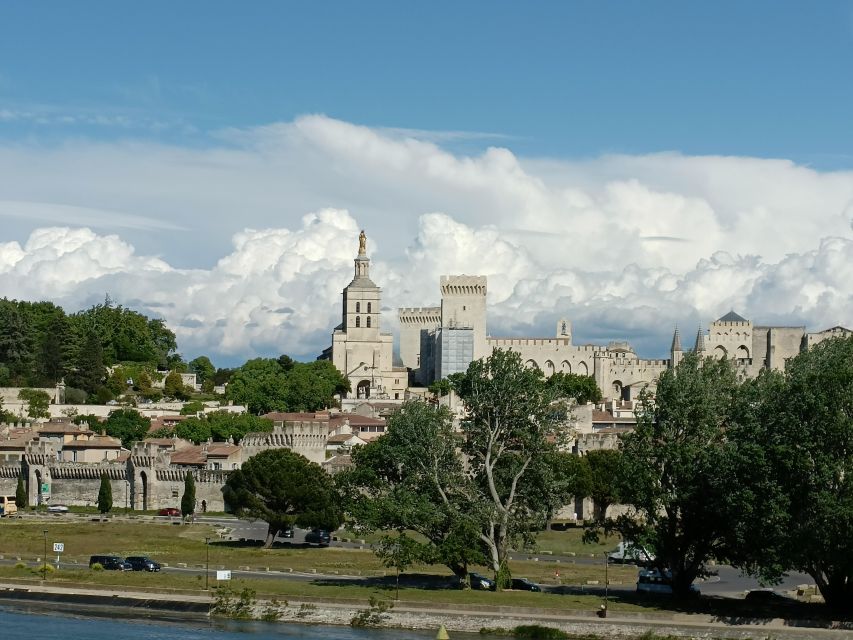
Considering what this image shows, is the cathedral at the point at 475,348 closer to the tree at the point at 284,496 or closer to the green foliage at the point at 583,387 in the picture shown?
the green foliage at the point at 583,387

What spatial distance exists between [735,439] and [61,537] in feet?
136

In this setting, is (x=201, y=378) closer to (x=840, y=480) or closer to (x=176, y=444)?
(x=176, y=444)

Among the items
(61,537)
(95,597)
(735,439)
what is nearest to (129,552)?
(61,537)

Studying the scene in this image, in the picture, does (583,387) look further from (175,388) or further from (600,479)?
(600,479)

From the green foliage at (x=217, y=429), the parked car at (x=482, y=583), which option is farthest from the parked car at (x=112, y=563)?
the green foliage at (x=217, y=429)

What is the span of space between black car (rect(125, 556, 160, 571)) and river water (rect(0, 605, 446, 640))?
24.3 feet

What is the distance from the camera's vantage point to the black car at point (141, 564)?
65.3 metres

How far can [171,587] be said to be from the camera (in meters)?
59.8

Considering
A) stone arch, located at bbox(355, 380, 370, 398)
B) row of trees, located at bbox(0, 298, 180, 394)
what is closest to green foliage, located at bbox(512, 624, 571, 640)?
row of trees, located at bbox(0, 298, 180, 394)

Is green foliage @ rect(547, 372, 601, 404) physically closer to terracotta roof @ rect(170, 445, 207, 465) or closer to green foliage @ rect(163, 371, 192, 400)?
green foliage @ rect(163, 371, 192, 400)

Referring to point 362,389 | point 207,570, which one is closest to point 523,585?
point 207,570

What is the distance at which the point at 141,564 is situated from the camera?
215ft

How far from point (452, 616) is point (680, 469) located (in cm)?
949

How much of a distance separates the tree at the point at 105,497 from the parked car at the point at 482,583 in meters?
42.0
